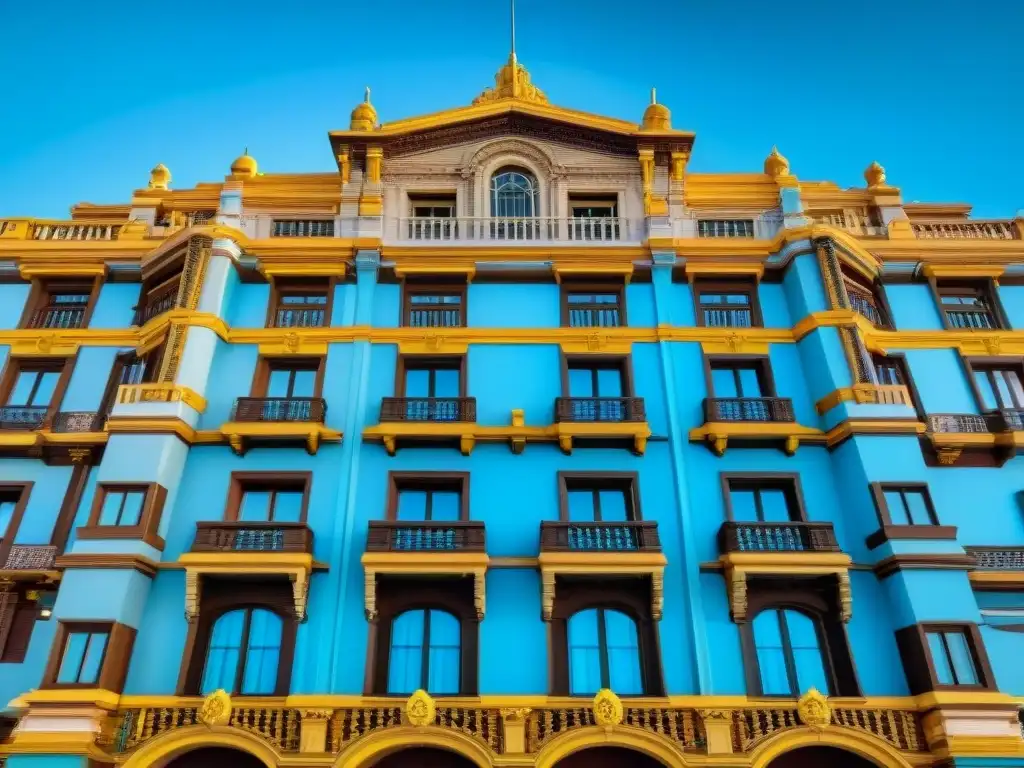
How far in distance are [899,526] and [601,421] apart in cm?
776

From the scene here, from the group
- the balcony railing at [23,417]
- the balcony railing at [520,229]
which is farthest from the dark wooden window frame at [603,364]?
the balcony railing at [23,417]

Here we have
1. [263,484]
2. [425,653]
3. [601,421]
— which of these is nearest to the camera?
[425,653]

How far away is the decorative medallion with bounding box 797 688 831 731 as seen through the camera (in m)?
17.4

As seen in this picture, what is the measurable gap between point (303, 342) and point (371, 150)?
7521 millimetres

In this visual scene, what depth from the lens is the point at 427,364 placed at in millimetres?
23969

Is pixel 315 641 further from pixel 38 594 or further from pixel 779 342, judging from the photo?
pixel 779 342

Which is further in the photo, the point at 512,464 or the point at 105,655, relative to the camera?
the point at 512,464

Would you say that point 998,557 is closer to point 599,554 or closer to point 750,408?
point 750,408

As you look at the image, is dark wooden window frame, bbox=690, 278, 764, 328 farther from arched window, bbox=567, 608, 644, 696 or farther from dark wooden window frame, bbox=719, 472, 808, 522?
arched window, bbox=567, 608, 644, 696

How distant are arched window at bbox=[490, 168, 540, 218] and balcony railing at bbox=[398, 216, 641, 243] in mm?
745

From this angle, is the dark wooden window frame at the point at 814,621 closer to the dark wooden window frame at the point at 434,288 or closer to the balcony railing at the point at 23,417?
the dark wooden window frame at the point at 434,288

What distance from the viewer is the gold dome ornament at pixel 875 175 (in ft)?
94.6

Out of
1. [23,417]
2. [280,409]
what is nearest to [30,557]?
[23,417]

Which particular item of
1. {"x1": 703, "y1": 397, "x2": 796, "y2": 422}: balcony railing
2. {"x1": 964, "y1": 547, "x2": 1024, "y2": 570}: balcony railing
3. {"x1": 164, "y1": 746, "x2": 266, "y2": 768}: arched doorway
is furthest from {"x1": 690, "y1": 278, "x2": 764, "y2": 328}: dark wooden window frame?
{"x1": 164, "y1": 746, "x2": 266, "y2": 768}: arched doorway
